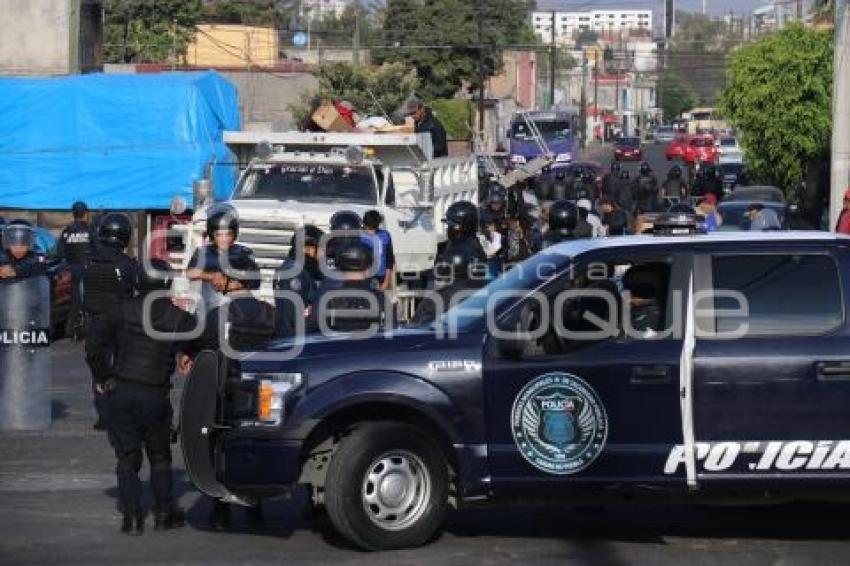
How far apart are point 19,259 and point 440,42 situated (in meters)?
65.5

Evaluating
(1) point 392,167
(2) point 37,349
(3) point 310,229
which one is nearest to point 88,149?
(1) point 392,167

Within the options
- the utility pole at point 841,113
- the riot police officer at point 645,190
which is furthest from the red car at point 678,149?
the utility pole at point 841,113

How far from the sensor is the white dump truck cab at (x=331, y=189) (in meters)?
19.6

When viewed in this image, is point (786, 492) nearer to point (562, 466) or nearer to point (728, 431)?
point (728, 431)

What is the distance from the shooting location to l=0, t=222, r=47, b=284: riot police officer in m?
15.3

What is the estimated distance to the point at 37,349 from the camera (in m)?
14.7

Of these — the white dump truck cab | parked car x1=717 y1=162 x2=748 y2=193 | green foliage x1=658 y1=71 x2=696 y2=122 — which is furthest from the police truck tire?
green foliage x1=658 y1=71 x2=696 y2=122

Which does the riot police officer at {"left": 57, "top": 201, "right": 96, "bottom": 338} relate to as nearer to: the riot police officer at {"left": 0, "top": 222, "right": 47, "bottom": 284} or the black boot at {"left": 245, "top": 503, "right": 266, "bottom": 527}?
the riot police officer at {"left": 0, "top": 222, "right": 47, "bottom": 284}

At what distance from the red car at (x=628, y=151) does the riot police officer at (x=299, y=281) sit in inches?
2592

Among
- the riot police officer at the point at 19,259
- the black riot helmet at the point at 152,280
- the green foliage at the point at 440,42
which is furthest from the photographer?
the green foliage at the point at 440,42

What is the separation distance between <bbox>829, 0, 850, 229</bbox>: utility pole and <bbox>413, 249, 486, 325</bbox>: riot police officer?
10374 millimetres

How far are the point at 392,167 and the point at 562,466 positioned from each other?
43.0 ft

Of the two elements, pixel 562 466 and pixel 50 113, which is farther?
pixel 50 113

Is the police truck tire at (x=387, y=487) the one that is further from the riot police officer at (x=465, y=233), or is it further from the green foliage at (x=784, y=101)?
the green foliage at (x=784, y=101)
